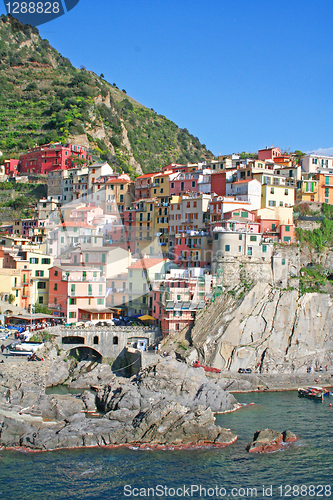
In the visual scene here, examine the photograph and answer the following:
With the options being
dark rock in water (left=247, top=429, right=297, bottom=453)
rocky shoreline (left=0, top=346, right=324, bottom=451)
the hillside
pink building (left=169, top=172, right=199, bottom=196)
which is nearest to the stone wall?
rocky shoreline (left=0, top=346, right=324, bottom=451)

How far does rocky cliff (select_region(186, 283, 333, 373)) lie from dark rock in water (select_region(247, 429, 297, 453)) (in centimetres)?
1581

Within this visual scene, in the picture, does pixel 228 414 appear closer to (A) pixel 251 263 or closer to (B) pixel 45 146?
(A) pixel 251 263

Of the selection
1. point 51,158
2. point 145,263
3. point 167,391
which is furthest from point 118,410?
point 51,158

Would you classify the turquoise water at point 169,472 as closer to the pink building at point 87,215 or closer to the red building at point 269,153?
the pink building at point 87,215

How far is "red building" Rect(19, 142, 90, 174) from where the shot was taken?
95.7 metres

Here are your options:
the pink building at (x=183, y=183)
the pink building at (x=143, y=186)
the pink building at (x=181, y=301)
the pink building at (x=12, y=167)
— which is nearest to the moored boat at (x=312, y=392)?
the pink building at (x=181, y=301)

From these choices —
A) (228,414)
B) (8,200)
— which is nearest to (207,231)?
(228,414)

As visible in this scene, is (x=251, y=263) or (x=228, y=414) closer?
(x=228, y=414)

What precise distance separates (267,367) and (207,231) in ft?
57.4

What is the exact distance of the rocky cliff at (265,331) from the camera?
54.6 metres

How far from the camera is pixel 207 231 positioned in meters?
65.7

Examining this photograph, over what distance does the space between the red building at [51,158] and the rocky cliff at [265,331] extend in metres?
47.2

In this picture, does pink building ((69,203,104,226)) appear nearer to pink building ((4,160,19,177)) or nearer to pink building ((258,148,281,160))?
pink building ((258,148,281,160))

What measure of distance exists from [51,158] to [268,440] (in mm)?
70638
